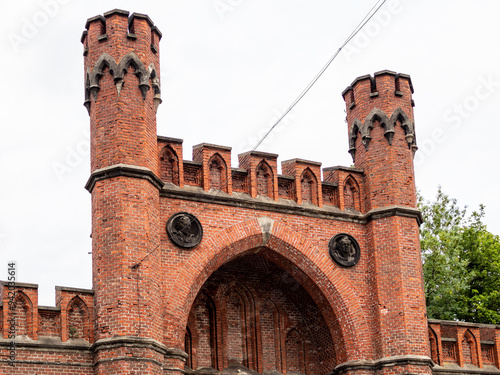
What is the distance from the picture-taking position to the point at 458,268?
32312 millimetres

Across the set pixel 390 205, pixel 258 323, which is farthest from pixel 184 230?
pixel 390 205

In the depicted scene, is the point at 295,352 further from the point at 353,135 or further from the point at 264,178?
the point at 353,135

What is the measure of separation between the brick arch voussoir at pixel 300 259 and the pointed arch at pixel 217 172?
1000 millimetres

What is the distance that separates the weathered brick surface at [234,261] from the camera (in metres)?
18.9

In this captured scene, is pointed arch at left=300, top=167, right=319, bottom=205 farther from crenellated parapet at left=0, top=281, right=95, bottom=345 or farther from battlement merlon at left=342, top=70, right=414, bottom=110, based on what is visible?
crenellated parapet at left=0, top=281, right=95, bottom=345

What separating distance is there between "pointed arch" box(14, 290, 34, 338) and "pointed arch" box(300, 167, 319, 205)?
6771 mm

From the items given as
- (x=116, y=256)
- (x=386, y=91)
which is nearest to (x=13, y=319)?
(x=116, y=256)

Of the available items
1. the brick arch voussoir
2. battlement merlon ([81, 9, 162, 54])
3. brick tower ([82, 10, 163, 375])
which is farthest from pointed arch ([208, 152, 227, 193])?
battlement merlon ([81, 9, 162, 54])

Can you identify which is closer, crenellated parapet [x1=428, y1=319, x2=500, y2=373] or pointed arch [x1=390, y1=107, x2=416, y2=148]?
crenellated parapet [x1=428, y1=319, x2=500, y2=373]

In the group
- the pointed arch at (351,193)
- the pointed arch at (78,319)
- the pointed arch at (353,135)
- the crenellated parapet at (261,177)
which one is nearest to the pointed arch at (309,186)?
the crenellated parapet at (261,177)

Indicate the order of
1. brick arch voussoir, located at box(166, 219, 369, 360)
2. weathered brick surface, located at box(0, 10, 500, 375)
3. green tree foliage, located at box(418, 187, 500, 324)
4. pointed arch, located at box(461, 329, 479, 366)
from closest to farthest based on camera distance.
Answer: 1. weathered brick surface, located at box(0, 10, 500, 375)
2. brick arch voussoir, located at box(166, 219, 369, 360)
3. pointed arch, located at box(461, 329, 479, 366)
4. green tree foliage, located at box(418, 187, 500, 324)

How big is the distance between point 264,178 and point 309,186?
116 centimetres

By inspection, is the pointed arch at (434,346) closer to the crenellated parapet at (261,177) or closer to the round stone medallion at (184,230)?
the crenellated parapet at (261,177)

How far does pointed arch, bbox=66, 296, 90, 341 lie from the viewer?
19.1m
